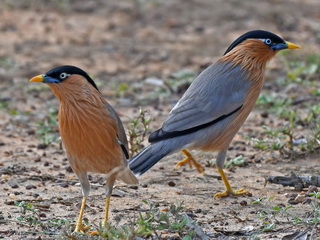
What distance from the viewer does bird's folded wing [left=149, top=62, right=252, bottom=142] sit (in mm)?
6805

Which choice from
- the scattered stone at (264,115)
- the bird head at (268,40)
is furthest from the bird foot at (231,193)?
the scattered stone at (264,115)

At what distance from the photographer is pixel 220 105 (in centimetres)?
700

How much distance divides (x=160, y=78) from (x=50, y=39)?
272cm

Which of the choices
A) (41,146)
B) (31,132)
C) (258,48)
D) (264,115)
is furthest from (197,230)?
(264,115)

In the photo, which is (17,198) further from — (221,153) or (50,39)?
(50,39)

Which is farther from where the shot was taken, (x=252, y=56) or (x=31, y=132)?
(x=31, y=132)

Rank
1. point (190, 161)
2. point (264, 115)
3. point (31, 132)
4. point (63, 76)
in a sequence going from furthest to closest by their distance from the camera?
point (264, 115) → point (31, 132) → point (190, 161) → point (63, 76)

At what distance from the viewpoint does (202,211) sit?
252 inches

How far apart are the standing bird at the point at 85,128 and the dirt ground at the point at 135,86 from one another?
0.44 m

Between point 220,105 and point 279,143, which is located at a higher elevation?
point 220,105

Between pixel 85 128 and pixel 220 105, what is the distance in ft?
5.37

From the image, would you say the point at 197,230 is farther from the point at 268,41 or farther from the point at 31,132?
the point at 31,132

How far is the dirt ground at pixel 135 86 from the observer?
644 cm

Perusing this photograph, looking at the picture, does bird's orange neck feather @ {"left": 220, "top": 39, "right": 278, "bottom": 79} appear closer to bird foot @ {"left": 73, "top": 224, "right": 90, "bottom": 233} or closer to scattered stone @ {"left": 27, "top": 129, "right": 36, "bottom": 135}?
bird foot @ {"left": 73, "top": 224, "right": 90, "bottom": 233}
